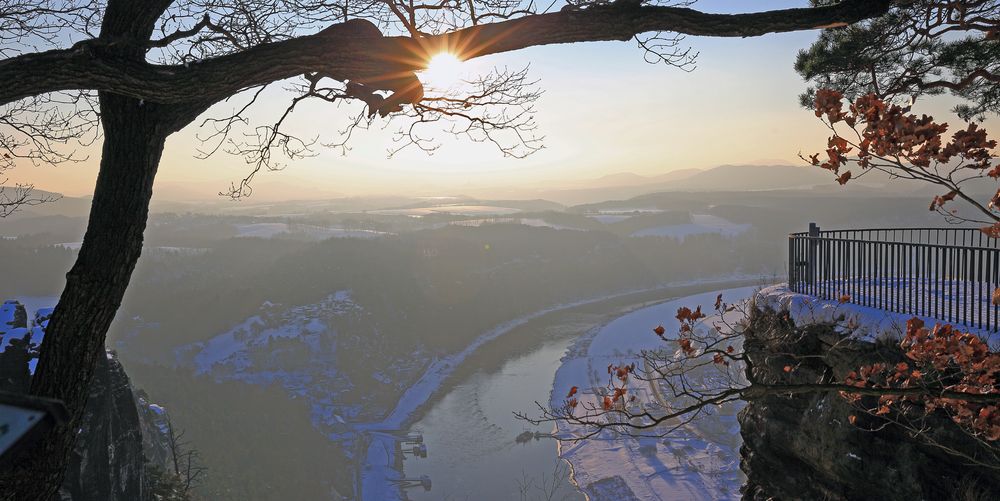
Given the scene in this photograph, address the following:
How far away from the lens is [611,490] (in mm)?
32969

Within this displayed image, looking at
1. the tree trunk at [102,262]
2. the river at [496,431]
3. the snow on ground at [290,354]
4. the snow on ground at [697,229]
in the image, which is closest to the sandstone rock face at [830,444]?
the tree trunk at [102,262]

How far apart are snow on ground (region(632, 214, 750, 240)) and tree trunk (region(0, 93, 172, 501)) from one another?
13683 cm

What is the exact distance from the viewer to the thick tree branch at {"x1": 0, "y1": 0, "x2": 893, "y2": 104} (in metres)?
3.87

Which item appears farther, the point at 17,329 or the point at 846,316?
the point at 17,329

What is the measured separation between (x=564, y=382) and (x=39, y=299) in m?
70.1

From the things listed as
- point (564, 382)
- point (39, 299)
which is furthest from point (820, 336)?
point (39, 299)

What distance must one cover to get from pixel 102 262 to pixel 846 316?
438 inches

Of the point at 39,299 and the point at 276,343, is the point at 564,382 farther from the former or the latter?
the point at 39,299

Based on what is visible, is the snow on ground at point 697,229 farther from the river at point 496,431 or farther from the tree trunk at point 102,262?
the tree trunk at point 102,262

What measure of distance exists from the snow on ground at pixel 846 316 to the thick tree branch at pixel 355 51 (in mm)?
7269

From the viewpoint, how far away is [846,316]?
10789 mm

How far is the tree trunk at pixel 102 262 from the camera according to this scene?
401cm

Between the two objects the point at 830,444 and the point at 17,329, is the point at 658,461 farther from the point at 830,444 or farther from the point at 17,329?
the point at 17,329

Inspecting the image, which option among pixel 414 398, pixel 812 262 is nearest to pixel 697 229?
pixel 414 398
